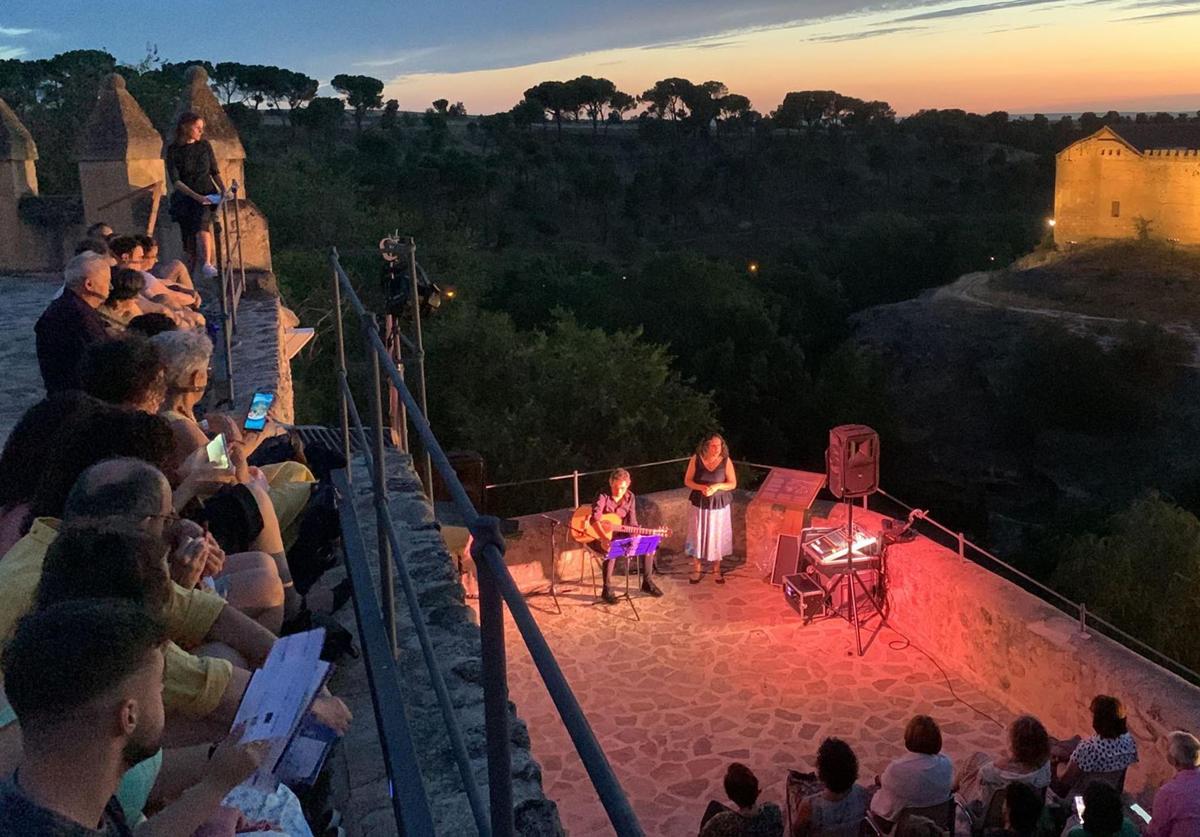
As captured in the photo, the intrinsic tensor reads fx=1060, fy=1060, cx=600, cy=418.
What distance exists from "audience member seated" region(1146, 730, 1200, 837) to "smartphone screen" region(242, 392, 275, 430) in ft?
12.8

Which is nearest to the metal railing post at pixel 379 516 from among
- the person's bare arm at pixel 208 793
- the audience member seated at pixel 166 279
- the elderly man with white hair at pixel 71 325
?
the person's bare arm at pixel 208 793

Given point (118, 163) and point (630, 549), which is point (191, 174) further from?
point (630, 549)

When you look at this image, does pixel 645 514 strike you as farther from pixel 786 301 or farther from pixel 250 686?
pixel 786 301

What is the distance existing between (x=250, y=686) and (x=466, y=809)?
0.50 m

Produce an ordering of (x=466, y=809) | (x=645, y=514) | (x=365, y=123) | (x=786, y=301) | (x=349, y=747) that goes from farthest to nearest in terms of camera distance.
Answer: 1. (x=365, y=123)
2. (x=786, y=301)
3. (x=645, y=514)
4. (x=349, y=747)
5. (x=466, y=809)

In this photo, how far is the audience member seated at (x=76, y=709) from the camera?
1.36 m

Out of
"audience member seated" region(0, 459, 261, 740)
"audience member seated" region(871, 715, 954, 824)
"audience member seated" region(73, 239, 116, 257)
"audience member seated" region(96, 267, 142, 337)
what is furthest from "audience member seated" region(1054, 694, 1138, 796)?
"audience member seated" region(73, 239, 116, 257)

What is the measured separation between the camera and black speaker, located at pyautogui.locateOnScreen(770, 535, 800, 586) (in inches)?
327

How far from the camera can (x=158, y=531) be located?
7.01 feet

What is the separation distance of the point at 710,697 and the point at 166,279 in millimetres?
4367

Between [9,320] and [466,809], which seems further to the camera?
[9,320]

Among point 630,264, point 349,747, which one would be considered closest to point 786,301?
point 630,264

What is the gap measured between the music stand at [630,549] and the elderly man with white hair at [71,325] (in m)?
4.41

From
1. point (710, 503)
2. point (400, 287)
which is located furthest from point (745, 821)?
point (710, 503)
